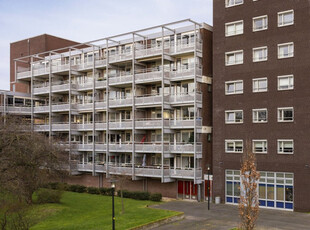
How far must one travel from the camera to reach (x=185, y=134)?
4244 centimetres

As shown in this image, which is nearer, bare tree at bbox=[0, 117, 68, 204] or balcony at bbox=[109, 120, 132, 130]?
bare tree at bbox=[0, 117, 68, 204]

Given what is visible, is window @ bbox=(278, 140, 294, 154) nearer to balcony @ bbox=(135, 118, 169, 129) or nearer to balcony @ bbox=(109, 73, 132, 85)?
balcony @ bbox=(135, 118, 169, 129)

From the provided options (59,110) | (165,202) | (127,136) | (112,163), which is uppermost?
(59,110)

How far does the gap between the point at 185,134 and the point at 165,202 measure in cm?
788

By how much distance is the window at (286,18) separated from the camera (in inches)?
1398

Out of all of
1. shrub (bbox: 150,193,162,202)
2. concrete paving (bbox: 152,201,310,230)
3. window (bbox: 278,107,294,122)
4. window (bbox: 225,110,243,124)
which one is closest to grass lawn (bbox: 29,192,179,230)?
shrub (bbox: 150,193,162,202)

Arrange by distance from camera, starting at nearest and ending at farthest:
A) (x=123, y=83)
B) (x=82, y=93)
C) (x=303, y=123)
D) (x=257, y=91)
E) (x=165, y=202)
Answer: (x=303, y=123) < (x=257, y=91) < (x=165, y=202) < (x=123, y=83) < (x=82, y=93)

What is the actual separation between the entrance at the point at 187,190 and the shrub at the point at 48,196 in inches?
518

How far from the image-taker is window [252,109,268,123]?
36594mm

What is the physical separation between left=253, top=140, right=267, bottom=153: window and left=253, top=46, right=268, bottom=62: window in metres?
8.12

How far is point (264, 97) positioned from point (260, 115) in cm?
180

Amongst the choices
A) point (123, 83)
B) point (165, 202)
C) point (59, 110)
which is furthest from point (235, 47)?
point (59, 110)

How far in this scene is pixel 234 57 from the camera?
128 feet

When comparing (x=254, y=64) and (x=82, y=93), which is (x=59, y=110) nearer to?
(x=82, y=93)
